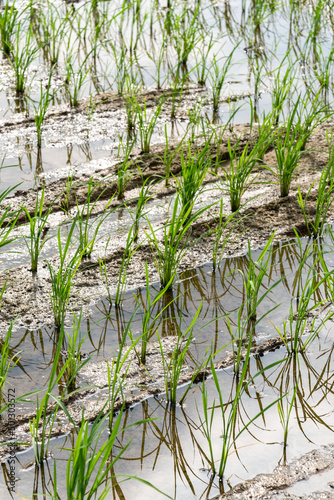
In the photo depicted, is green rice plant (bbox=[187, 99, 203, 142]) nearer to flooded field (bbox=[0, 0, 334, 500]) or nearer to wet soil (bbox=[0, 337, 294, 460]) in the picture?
flooded field (bbox=[0, 0, 334, 500])

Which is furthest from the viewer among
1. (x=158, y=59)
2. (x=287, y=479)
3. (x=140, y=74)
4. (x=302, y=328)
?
(x=158, y=59)

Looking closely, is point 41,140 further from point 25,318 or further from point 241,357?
point 241,357

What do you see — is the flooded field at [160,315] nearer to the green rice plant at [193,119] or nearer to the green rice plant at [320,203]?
the green rice plant at [320,203]

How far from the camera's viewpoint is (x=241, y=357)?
2.54m

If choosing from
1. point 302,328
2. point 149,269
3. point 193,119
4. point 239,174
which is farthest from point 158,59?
point 302,328

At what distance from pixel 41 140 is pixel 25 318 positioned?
194 cm

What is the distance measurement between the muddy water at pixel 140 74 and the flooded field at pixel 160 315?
0.03 metres

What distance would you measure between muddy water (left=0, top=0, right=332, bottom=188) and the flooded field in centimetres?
3

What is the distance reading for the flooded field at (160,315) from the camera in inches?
79.4

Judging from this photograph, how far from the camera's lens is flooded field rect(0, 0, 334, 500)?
202 centimetres

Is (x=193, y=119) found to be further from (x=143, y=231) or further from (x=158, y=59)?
(x=158, y=59)

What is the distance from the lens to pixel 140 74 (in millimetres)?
5461

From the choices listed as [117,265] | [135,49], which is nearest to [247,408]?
[117,265]

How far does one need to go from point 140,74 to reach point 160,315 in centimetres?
A: 327
